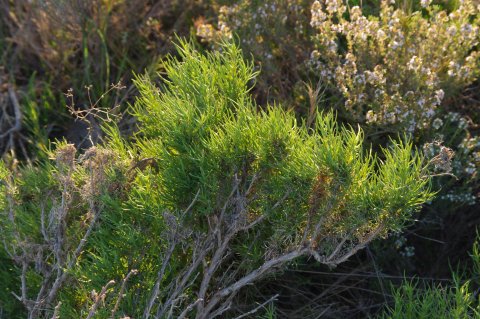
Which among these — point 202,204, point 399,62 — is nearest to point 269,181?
point 202,204

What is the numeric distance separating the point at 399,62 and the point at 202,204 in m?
0.90

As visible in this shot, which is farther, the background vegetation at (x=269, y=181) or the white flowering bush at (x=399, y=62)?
the white flowering bush at (x=399, y=62)

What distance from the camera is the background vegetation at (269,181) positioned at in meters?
1.91

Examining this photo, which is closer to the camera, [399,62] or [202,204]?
[202,204]

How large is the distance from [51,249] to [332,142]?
32.8 inches

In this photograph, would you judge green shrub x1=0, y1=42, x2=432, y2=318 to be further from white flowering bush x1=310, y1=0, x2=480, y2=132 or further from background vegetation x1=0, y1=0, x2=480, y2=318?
white flowering bush x1=310, y1=0, x2=480, y2=132

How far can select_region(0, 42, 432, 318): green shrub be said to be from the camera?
6.14 feet

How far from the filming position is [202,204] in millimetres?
2006

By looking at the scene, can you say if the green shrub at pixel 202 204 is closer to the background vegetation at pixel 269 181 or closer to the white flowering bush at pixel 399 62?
the background vegetation at pixel 269 181

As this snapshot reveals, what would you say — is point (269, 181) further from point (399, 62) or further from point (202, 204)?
point (399, 62)

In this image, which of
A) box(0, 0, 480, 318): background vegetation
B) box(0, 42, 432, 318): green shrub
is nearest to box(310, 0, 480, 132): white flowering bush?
box(0, 0, 480, 318): background vegetation

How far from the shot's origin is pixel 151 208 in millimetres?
2004

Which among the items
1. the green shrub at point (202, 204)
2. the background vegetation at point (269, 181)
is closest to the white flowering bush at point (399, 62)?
the background vegetation at point (269, 181)

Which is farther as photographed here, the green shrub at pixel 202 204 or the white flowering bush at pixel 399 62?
the white flowering bush at pixel 399 62
